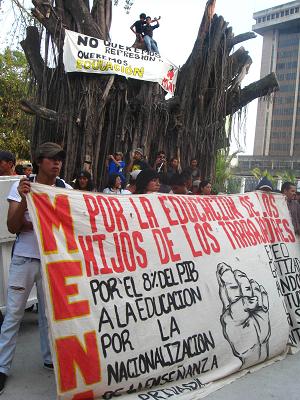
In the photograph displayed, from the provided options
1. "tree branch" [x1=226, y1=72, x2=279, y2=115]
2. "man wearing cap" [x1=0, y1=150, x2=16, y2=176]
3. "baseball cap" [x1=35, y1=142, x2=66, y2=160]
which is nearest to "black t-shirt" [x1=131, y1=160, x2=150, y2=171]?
"tree branch" [x1=226, y1=72, x2=279, y2=115]

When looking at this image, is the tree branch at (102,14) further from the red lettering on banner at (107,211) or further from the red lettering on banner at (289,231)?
the red lettering on banner at (107,211)

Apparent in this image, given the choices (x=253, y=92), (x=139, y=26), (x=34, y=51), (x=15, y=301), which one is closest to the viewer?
(x=15, y=301)

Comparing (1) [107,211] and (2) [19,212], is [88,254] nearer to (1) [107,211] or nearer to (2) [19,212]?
(1) [107,211]

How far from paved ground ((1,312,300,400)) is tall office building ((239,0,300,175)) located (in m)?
89.4

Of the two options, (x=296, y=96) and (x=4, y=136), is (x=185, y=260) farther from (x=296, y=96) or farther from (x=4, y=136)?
(x=296, y=96)

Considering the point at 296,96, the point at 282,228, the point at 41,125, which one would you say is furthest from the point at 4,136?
the point at 296,96

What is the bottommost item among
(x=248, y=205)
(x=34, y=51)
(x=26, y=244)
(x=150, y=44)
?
(x=26, y=244)

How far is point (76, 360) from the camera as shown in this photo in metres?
2.68

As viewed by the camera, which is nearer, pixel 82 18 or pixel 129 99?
pixel 82 18

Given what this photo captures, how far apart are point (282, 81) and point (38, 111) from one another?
3661 inches

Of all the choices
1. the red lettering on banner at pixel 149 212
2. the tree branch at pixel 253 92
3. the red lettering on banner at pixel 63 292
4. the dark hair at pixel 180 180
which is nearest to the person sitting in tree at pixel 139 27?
the tree branch at pixel 253 92

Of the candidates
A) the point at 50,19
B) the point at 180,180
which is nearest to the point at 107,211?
the point at 180,180

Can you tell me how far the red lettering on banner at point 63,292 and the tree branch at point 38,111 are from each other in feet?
22.5

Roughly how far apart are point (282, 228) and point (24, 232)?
2.60m
